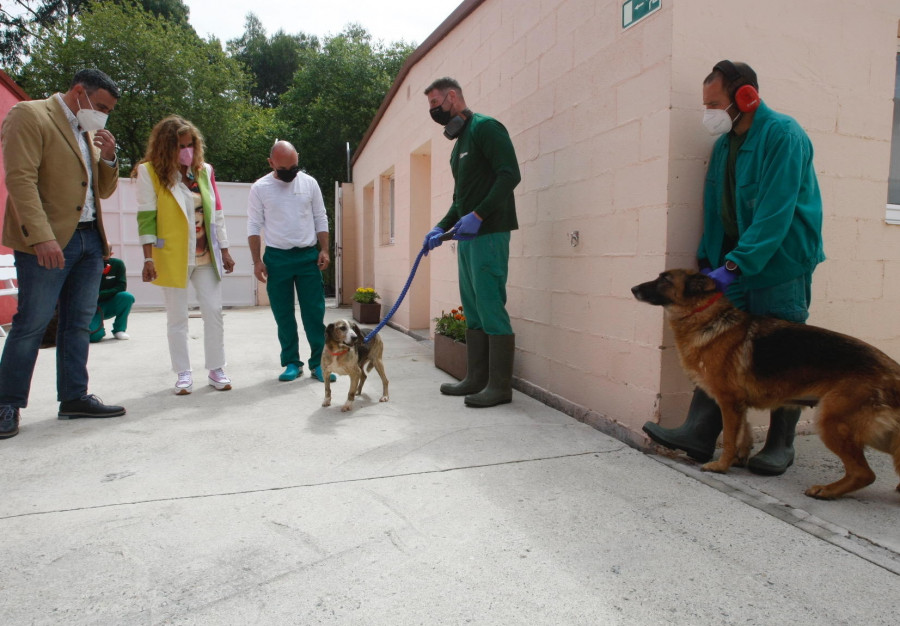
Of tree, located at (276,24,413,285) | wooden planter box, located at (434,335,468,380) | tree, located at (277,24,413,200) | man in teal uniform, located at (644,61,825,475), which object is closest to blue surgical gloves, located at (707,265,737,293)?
man in teal uniform, located at (644,61,825,475)

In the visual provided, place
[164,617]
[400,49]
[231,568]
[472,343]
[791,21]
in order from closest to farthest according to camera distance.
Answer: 1. [164,617]
2. [231,568]
3. [791,21]
4. [472,343]
5. [400,49]

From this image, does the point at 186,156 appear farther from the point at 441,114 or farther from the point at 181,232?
the point at 441,114

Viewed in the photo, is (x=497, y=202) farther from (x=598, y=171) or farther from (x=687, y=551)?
(x=687, y=551)

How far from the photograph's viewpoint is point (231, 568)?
186 centimetres

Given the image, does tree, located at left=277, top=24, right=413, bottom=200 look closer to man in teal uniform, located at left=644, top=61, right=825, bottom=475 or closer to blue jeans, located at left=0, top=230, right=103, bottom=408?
blue jeans, located at left=0, top=230, right=103, bottom=408

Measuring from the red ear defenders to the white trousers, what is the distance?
365cm

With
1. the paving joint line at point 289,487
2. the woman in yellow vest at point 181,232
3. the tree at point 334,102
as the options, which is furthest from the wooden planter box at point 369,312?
the tree at point 334,102

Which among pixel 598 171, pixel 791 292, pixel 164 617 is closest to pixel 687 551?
pixel 791 292

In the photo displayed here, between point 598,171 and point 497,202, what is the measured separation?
657mm

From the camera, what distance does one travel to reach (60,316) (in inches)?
139

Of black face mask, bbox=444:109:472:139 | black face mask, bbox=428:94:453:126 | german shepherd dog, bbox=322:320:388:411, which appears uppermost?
black face mask, bbox=428:94:453:126

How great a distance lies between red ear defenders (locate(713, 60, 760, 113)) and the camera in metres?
2.65

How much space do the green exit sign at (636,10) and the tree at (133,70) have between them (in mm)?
17134

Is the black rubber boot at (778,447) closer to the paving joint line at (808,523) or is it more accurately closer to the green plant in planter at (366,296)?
the paving joint line at (808,523)
